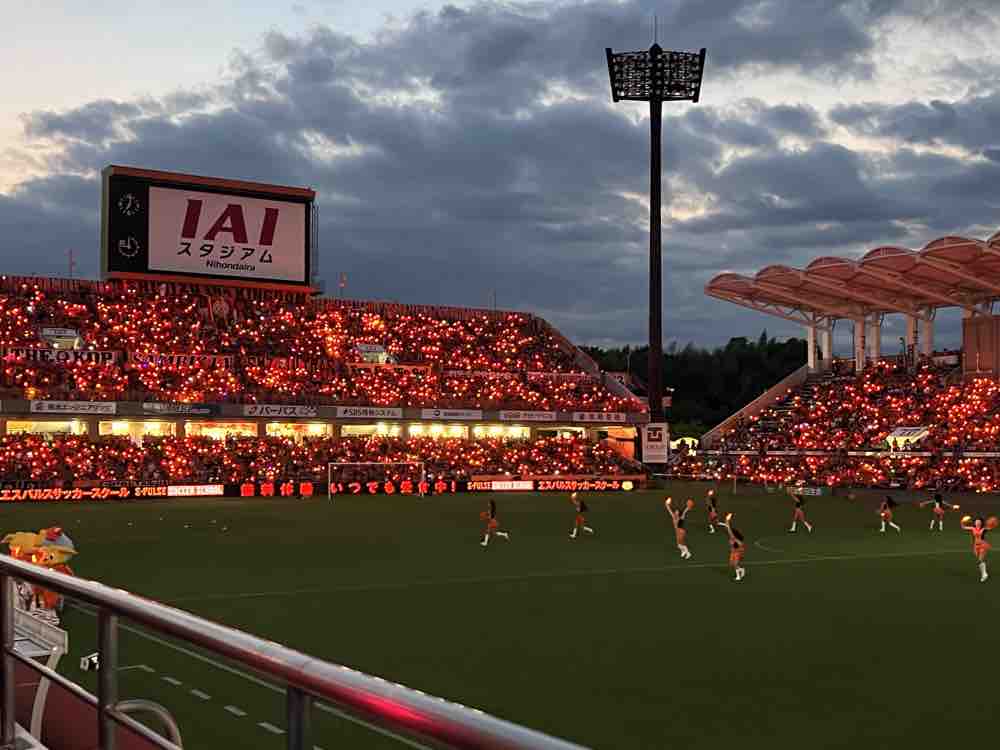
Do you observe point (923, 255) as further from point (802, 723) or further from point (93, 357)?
point (802, 723)

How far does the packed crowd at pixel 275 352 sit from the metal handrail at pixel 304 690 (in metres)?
59.1

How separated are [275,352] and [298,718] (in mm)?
68691

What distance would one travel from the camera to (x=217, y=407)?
63.5 m

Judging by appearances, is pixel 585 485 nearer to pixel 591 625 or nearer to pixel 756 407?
pixel 756 407

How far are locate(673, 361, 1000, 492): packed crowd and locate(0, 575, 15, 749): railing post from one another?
59.8 m

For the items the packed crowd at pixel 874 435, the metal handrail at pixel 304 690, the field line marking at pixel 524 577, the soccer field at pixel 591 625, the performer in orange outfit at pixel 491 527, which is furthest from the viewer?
the packed crowd at pixel 874 435

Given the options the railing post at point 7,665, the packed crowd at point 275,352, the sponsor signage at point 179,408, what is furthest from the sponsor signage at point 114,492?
the railing post at point 7,665

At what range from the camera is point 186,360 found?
216ft

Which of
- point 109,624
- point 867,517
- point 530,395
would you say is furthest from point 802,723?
point 530,395

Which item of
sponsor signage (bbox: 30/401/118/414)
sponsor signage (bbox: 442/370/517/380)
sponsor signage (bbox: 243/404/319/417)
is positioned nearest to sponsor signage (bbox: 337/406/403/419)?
sponsor signage (bbox: 243/404/319/417)

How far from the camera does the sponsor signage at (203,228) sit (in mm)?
67125

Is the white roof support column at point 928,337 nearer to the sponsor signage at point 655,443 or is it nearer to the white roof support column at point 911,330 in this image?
the white roof support column at point 911,330

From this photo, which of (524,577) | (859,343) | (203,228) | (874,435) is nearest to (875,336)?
(859,343)

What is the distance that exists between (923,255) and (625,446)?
25800 mm
